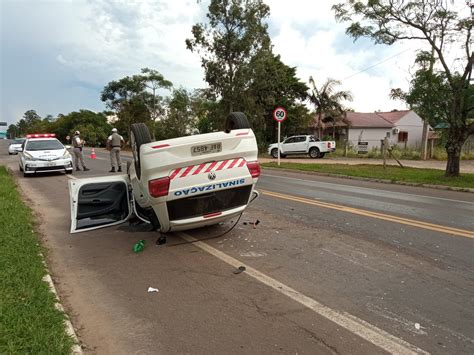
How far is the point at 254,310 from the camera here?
3.84 meters

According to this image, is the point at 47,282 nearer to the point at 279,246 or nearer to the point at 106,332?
the point at 106,332

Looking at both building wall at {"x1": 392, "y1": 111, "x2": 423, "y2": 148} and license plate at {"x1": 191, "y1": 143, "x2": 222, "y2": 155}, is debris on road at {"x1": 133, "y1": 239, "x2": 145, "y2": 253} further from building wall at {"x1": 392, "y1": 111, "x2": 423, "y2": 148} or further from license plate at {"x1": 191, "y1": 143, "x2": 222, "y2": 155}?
building wall at {"x1": 392, "y1": 111, "x2": 423, "y2": 148}

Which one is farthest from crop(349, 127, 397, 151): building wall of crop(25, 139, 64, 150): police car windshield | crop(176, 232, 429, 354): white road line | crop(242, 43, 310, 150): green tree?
crop(176, 232, 429, 354): white road line

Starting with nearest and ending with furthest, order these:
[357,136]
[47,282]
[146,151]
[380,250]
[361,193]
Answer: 1. [47,282]
2. [146,151]
3. [380,250]
4. [361,193]
5. [357,136]

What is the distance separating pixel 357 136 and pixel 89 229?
43275 mm

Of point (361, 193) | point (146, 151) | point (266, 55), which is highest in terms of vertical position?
point (266, 55)

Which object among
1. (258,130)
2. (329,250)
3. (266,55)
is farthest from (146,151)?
(258,130)

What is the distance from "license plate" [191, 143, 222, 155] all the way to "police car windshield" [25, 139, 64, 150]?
13.0m

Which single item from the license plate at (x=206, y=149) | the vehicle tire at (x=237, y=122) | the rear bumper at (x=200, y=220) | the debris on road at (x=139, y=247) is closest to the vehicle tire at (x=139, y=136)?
the license plate at (x=206, y=149)

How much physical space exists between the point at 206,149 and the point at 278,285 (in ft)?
6.78

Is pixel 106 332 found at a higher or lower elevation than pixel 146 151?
lower

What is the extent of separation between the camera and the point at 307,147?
30109mm

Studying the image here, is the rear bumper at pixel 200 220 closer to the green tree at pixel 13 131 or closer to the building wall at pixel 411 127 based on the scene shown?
the building wall at pixel 411 127

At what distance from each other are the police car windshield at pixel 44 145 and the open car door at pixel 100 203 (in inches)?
422
